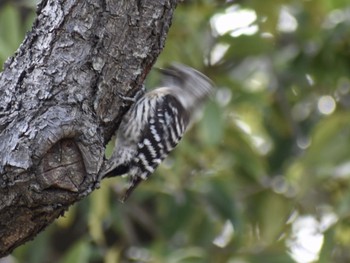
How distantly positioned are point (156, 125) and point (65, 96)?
1.71 metres

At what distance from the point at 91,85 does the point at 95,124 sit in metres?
0.13

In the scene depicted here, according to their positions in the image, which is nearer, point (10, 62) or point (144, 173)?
point (10, 62)

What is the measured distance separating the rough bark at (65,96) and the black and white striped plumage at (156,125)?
1.16 meters

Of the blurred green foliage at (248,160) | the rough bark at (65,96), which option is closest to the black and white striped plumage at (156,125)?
the blurred green foliage at (248,160)

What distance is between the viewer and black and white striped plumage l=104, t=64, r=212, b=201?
4605mm

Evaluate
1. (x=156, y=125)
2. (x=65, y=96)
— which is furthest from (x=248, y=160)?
(x=65, y=96)

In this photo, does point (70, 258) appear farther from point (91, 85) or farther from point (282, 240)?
point (91, 85)

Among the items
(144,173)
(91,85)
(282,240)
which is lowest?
(282,240)

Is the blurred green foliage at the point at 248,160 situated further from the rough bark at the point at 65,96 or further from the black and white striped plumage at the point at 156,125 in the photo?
the rough bark at the point at 65,96

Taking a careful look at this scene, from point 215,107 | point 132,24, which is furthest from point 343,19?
point 132,24

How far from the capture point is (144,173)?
4.58m

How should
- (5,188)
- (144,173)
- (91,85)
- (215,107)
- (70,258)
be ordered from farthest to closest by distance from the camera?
1. (215,107)
2. (70,258)
3. (144,173)
4. (91,85)
5. (5,188)

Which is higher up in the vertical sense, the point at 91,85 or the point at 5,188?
the point at 91,85

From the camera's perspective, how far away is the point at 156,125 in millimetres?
4816
